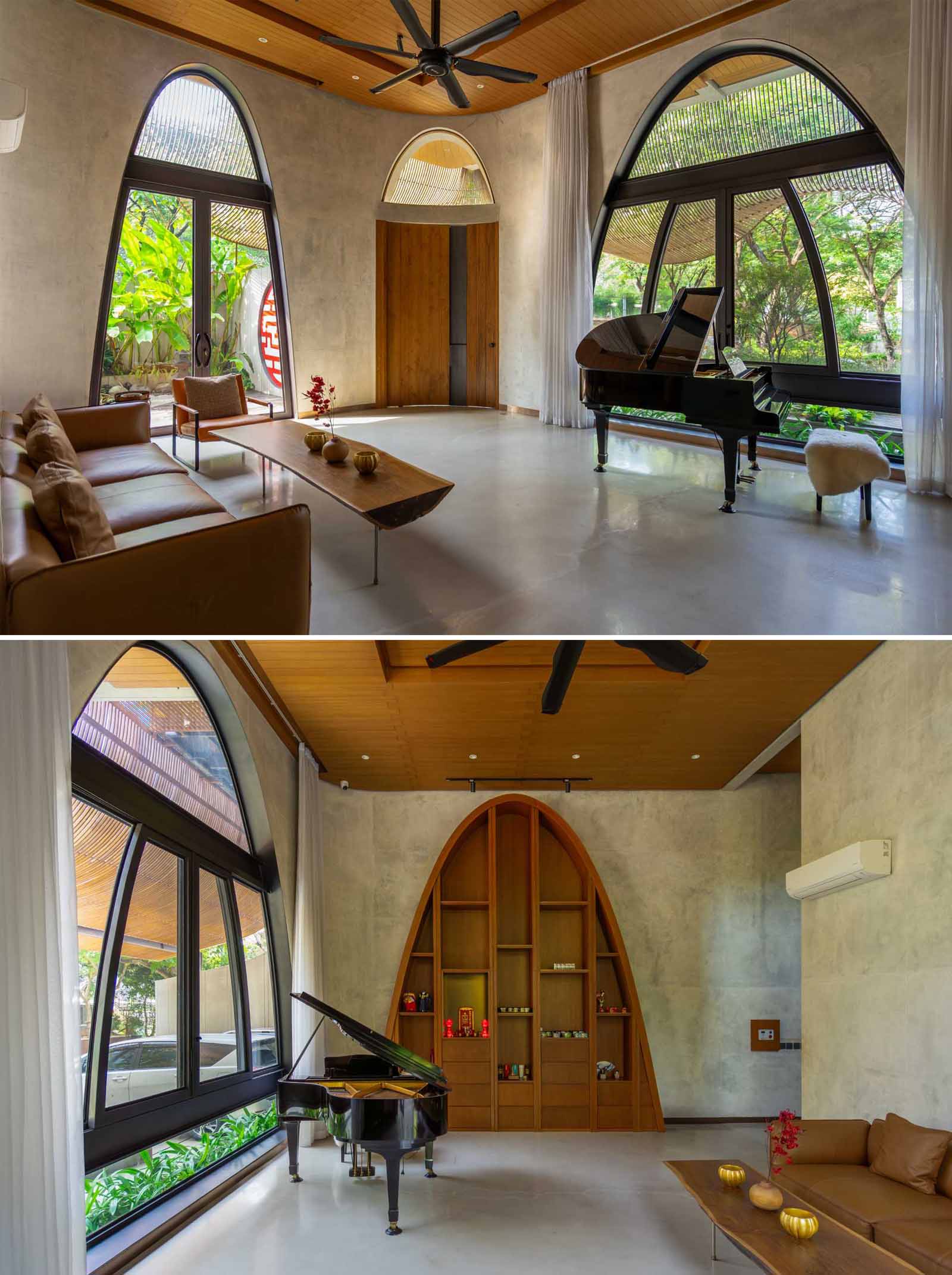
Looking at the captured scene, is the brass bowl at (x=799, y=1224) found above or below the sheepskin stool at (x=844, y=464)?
below

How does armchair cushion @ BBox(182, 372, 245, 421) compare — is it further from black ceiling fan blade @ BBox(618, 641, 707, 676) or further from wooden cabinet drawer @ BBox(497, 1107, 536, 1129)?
wooden cabinet drawer @ BBox(497, 1107, 536, 1129)

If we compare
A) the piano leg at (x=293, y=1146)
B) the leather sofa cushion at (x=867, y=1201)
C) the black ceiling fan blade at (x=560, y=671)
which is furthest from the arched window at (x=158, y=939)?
the leather sofa cushion at (x=867, y=1201)

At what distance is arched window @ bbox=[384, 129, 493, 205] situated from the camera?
41.3 ft

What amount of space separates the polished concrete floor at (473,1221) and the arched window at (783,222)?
623cm

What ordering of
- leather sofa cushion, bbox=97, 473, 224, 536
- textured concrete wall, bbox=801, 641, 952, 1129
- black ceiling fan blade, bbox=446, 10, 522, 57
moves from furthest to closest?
black ceiling fan blade, bbox=446, 10, 522, 57, leather sofa cushion, bbox=97, 473, 224, 536, textured concrete wall, bbox=801, 641, 952, 1129

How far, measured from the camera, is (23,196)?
8797 millimetres

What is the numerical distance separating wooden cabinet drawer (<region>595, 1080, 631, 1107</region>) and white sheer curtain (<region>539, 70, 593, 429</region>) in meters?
7.07

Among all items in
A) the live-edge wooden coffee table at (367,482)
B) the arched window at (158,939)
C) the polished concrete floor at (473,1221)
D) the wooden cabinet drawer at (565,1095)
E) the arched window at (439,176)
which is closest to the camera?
the arched window at (158,939)

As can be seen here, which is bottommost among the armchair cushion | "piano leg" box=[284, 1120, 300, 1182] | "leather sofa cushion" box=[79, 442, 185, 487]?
"piano leg" box=[284, 1120, 300, 1182]

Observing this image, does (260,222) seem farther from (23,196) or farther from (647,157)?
(647,157)

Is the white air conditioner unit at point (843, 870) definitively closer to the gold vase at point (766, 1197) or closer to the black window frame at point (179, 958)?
the gold vase at point (766, 1197)

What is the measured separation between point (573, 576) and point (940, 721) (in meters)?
2.12

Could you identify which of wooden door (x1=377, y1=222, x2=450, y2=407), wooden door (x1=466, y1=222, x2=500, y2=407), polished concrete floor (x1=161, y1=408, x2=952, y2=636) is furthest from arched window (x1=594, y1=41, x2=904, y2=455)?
wooden door (x1=377, y1=222, x2=450, y2=407)

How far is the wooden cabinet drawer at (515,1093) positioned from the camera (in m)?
8.85
